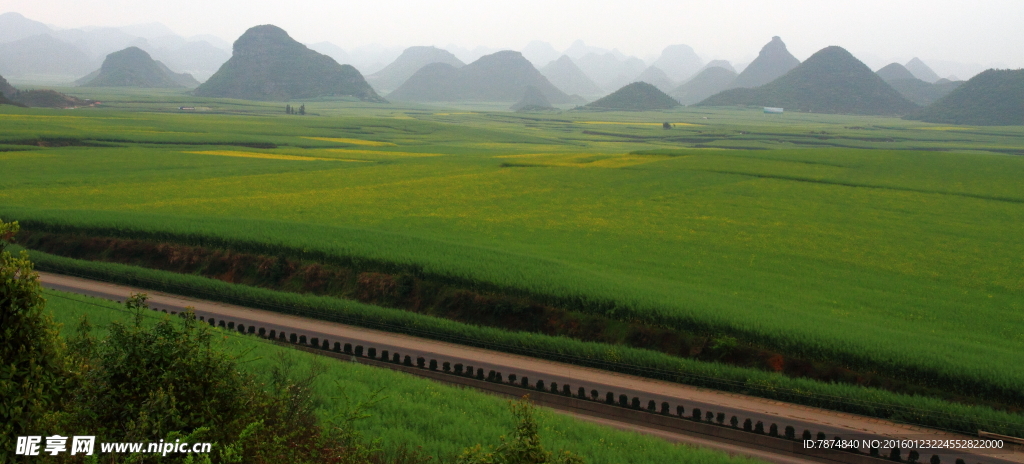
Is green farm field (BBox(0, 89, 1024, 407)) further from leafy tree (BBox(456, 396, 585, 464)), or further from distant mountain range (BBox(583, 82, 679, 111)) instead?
distant mountain range (BBox(583, 82, 679, 111))

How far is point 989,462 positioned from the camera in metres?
11.8

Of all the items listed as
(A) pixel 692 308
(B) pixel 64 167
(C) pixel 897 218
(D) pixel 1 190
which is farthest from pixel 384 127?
(A) pixel 692 308

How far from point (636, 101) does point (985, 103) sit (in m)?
73.1

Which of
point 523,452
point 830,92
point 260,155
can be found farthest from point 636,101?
point 523,452

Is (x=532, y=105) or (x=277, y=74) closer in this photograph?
(x=277, y=74)

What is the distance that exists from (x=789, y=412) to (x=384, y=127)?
274 feet

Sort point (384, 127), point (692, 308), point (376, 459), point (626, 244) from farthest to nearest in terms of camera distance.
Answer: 1. point (384, 127)
2. point (626, 244)
3. point (692, 308)
4. point (376, 459)

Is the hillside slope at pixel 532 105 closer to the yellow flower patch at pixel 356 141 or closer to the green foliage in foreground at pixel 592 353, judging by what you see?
the yellow flower patch at pixel 356 141

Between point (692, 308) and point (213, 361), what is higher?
point (213, 361)

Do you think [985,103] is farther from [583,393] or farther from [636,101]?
[583,393]

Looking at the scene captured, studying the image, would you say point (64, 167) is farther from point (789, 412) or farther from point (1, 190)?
point (789, 412)

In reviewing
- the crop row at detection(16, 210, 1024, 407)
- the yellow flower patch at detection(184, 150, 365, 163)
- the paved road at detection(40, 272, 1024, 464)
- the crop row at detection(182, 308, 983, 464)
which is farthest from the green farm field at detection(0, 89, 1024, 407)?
the crop row at detection(182, 308, 983, 464)

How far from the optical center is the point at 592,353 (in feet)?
53.7

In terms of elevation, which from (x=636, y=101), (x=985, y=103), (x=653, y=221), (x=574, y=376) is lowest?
(x=574, y=376)
